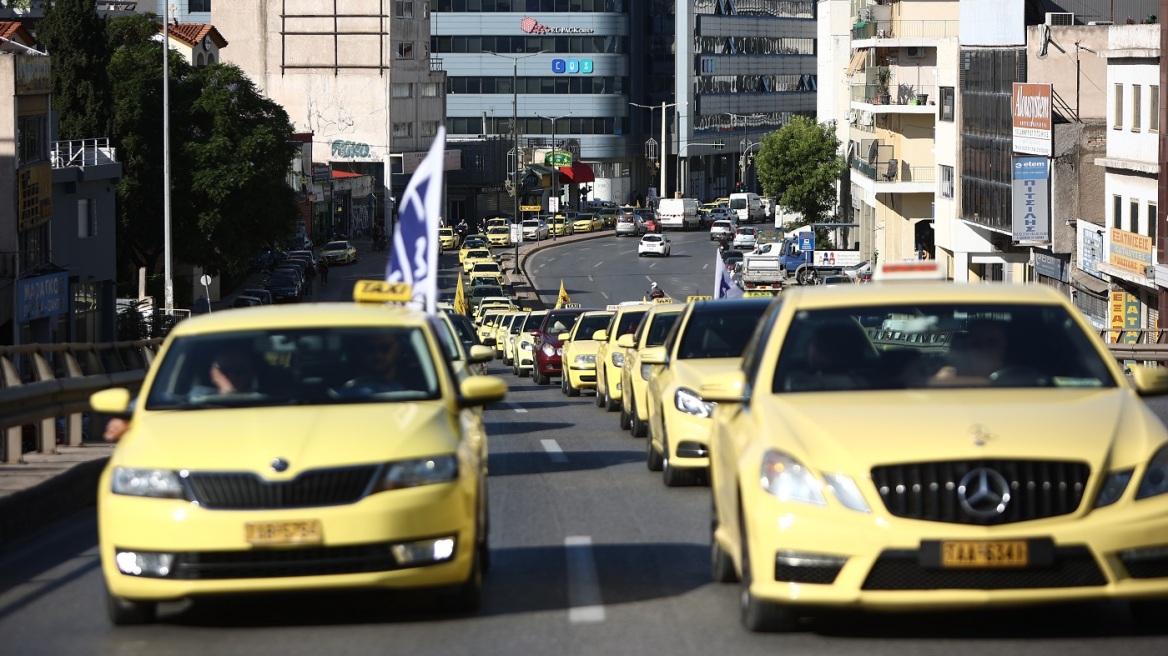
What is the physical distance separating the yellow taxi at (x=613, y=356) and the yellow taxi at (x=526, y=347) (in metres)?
12.1

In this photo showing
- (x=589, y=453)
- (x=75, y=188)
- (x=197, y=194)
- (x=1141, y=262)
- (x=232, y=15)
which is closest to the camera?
(x=589, y=453)

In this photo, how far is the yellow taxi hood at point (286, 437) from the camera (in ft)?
27.6

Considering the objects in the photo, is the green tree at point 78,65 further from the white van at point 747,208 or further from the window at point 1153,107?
the white van at point 747,208

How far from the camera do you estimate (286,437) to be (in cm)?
855

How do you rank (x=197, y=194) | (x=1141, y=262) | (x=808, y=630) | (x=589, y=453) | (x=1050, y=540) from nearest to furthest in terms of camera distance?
(x=1050, y=540)
(x=808, y=630)
(x=589, y=453)
(x=1141, y=262)
(x=197, y=194)

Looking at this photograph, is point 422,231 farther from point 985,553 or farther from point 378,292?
point 985,553

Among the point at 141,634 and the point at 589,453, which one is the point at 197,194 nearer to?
the point at 589,453

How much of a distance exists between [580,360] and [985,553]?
78.0ft

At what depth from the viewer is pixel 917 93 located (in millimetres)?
87500

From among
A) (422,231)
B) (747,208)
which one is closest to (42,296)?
(422,231)

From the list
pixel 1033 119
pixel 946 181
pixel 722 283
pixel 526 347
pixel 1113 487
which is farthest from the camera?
pixel 946 181

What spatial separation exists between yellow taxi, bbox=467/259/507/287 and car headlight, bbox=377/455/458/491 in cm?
7811

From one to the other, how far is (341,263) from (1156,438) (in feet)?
311

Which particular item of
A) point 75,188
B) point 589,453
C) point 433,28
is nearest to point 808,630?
point 589,453
